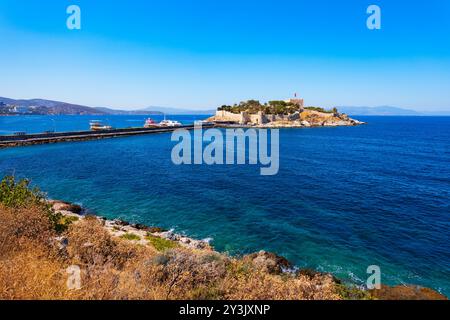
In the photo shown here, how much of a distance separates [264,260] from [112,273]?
9754 mm

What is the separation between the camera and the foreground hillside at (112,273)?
6792 mm

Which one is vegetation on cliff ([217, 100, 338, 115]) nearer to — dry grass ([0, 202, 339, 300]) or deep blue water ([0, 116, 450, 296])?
deep blue water ([0, 116, 450, 296])

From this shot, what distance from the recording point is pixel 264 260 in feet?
50.0

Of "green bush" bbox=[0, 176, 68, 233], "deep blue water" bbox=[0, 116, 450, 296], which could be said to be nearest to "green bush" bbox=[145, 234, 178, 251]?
"deep blue water" bbox=[0, 116, 450, 296]

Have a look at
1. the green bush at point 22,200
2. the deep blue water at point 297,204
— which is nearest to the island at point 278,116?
the deep blue water at point 297,204

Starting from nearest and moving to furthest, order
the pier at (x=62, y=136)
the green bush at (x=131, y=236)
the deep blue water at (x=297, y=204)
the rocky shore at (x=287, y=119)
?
1. the green bush at (x=131, y=236)
2. the deep blue water at (x=297, y=204)
3. the pier at (x=62, y=136)
4. the rocky shore at (x=287, y=119)

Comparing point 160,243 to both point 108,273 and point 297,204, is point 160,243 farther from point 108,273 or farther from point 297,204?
point 297,204

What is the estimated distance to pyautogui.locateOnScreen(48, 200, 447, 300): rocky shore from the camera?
469 inches

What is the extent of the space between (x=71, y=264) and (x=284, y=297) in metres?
7.14

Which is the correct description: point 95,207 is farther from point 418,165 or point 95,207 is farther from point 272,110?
point 272,110

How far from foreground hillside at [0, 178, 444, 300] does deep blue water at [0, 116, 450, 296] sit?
496cm

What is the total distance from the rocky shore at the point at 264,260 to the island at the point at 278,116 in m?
112

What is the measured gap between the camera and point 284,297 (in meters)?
6.95

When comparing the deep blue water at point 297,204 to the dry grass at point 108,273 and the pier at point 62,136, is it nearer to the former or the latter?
the dry grass at point 108,273
